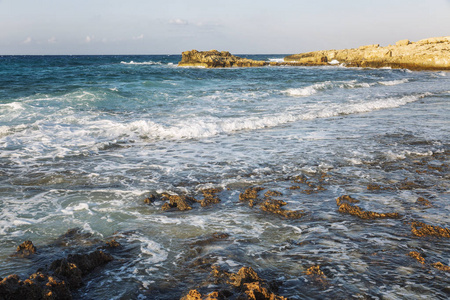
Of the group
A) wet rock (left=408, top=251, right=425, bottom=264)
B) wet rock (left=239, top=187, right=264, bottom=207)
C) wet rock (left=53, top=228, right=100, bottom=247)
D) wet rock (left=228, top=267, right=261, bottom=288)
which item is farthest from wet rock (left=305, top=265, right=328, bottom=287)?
wet rock (left=53, top=228, right=100, bottom=247)

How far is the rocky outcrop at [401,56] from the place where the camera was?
44.6 m

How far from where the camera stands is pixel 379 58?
175 ft

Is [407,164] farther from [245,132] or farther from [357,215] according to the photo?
[245,132]

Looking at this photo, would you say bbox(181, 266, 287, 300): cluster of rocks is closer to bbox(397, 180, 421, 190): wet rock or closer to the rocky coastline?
the rocky coastline

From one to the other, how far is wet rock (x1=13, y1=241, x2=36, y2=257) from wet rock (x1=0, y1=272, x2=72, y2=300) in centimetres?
72

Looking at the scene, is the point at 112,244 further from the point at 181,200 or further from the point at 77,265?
the point at 181,200

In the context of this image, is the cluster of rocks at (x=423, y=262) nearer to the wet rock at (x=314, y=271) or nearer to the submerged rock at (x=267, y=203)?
the wet rock at (x=314, y=271)

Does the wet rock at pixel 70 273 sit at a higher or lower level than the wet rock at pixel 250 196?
higher

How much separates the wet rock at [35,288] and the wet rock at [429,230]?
358 centimetres

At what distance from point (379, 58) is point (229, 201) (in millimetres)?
55908

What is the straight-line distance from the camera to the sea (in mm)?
3111

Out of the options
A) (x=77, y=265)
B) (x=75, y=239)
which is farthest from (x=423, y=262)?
(x=75, y=239)

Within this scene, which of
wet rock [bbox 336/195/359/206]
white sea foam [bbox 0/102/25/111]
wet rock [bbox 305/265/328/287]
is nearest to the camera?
wet rock [bbox 305/265/328/287]

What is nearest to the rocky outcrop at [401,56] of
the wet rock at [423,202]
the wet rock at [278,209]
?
the wet rock at [423,202]
